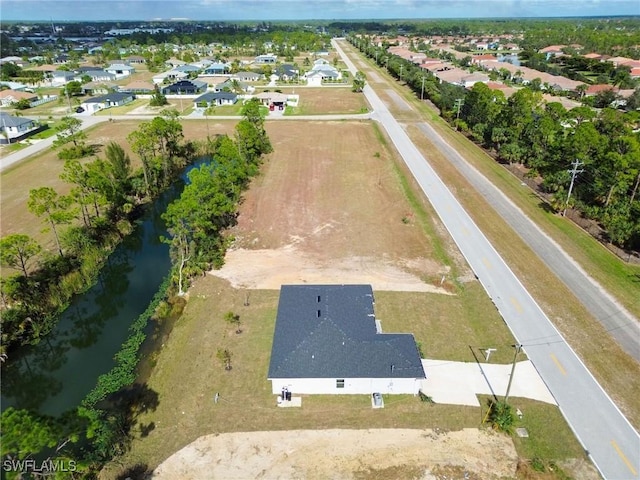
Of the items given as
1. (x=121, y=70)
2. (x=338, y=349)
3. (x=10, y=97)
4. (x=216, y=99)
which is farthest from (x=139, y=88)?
(x=338, y=349)

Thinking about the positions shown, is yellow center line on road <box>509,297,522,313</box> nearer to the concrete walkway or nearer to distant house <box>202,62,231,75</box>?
the concrete walkway

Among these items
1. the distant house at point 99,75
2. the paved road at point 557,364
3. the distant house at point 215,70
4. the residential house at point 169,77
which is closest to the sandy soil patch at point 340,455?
the paved road at point 557,364

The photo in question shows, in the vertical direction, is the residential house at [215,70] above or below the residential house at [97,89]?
above

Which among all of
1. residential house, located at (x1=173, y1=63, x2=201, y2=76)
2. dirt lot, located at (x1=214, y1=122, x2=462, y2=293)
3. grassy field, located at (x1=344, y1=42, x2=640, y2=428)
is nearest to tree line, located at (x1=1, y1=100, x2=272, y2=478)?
dirt lot, located at (x1=214, y1=122, x2=462, y2=293)

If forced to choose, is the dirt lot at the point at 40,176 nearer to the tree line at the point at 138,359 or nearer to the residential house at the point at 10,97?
the tree line at the point at 138,359

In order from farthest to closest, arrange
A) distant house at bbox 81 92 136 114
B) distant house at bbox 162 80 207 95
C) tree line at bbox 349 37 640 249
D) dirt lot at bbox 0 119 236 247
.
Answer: distant house at bbox 162 80 207 95 → distant house at bbox 81 92 136 114 → dirt lot at bbox 0 119 236 247 → tree line at bbox 349 37 640 249

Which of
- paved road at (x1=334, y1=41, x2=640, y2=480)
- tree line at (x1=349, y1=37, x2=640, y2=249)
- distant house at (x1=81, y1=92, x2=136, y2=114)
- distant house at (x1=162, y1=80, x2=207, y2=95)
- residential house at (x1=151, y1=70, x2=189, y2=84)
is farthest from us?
residential house at (x1=151, y1=70, x2=189, y2=84)
